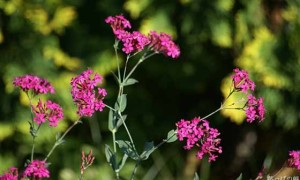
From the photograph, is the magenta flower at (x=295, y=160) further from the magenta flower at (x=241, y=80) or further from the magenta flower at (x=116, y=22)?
the magenta flower at (x=116, y=22)

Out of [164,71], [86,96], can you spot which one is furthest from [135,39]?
[164,71]

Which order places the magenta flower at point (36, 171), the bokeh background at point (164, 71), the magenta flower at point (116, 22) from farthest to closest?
the bokeh background at point (164, 71)
the magenta flower at point (116, 22)
the magenta flower at point (36, 171)

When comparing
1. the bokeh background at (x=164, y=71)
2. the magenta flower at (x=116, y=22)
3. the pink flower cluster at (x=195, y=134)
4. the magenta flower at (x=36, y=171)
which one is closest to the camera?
the magenta flower at (x=36, y=171)

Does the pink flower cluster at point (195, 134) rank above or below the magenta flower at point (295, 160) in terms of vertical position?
above

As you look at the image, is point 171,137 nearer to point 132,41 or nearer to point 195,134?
point 195,134

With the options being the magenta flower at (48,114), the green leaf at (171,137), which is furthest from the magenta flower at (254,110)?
the magenta flower at (48,114)

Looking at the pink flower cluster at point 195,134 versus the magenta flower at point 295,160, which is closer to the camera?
the pink flower cluster at point 195,134
